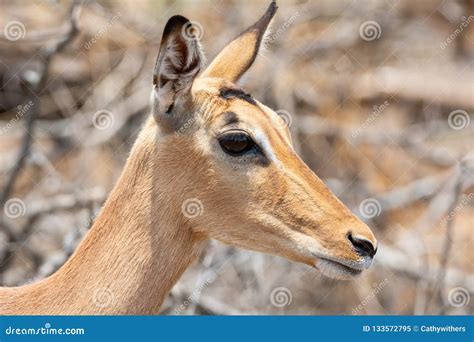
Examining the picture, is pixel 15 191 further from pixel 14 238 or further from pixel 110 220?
pixel 110 220

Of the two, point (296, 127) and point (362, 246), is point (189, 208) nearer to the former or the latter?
point (362, 246)

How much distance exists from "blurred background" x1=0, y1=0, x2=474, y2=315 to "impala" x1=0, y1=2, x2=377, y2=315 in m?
1.81

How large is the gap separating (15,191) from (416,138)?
3926 mm

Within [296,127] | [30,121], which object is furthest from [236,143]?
[296,127]

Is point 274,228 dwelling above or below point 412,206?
above

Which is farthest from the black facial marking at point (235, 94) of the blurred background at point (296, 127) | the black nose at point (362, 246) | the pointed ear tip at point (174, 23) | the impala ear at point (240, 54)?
the blurred background at point (296, 127)

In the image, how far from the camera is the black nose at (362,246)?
3.66 meters

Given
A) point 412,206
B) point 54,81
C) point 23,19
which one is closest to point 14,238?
point 54,81

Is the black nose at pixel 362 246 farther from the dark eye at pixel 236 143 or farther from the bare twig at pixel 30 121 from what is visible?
the bare twig at pixel 30 121

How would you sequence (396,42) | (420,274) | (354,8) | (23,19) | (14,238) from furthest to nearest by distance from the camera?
1. (396,42)
2. (354,8)
3. (23,19)
4. (420,274)
5. (14,238)

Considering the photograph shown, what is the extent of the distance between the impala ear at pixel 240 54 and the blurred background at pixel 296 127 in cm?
153

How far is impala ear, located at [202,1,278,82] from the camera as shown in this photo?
14.2 feet

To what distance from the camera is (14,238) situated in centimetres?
612

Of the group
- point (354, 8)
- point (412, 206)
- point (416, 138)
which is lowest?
point (412, 206)
